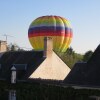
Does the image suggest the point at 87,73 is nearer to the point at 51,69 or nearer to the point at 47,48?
the point at 47,48

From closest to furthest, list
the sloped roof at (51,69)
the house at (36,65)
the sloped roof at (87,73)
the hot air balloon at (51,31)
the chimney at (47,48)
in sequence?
the sloped roof at (87,73), the house at (36,65), the sloped roof at (51,69), the chimney at (47,48), the hot air balloon at (51,31)

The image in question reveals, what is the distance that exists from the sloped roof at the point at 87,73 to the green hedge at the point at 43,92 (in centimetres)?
67

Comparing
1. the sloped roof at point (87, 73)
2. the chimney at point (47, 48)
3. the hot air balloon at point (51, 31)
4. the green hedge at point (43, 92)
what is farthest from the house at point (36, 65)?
the hot air balloon at point (51, 31)

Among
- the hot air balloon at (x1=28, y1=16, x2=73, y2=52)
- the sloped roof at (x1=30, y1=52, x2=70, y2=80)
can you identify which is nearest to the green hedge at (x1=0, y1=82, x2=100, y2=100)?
the sloped roof at (x1=30, y1=52, x2=70, y2=80)

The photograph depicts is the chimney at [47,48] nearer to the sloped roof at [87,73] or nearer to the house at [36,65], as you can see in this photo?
the house at [36,65]

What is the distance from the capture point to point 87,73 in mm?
32031

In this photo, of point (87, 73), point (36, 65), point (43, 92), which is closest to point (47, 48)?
point (36, 65)

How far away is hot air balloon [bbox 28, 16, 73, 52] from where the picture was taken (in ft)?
196

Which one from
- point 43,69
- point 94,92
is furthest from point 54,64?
point 94,92

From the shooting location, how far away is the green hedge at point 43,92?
102 ft

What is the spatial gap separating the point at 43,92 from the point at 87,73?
15.2ft

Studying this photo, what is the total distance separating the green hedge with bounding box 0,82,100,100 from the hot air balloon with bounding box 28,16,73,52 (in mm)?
21435

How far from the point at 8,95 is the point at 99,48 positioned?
9.94 meters

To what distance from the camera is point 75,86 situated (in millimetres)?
31703
